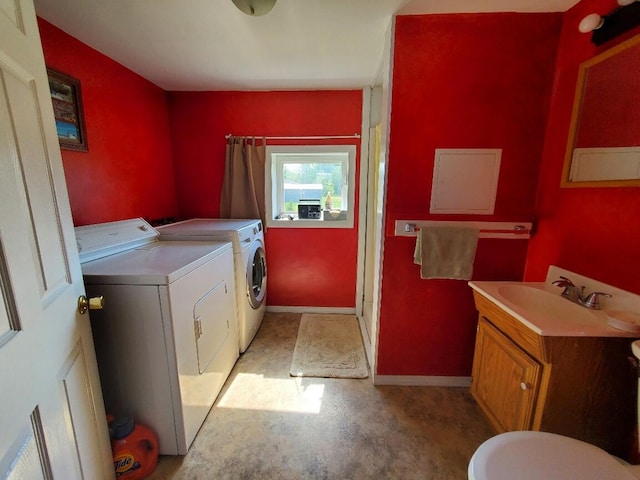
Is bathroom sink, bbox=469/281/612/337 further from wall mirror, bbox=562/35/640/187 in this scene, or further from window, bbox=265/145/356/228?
window, bbox=265/145/356/228

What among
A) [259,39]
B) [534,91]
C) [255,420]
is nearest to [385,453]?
[255,420]

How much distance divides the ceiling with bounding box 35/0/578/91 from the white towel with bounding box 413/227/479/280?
1208mm

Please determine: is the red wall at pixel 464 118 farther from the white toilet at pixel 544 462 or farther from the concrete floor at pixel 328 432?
the white toilet at pixel 544 462

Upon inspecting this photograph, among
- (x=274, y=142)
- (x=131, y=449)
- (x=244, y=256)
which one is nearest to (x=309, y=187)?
(x=274, y=142)

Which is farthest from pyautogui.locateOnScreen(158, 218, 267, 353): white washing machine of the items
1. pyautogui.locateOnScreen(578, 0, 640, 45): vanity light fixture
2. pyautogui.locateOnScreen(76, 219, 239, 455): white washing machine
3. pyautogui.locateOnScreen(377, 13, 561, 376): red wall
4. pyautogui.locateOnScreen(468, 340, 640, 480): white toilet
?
pyautogui.locateOnScreen(578, 0, 640, 45): vanity light fixture

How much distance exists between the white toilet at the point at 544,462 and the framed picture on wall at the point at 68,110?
248 cm

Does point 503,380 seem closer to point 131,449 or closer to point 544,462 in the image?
point 544,462

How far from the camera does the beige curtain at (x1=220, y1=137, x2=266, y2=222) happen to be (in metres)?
2.57

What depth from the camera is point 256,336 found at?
2484 mm

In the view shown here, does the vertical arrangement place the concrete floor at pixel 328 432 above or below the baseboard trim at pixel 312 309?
below

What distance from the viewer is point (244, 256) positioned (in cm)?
211

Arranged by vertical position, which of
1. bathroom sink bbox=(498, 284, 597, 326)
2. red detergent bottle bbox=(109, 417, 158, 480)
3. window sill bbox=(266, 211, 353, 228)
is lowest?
red detergent bottle bbox=(109, 417, 158, 480)

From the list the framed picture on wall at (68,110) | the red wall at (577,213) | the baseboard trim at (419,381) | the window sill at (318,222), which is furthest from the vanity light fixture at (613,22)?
the framed picture on wall at (68,110)

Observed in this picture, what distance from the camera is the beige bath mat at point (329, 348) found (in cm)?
201
